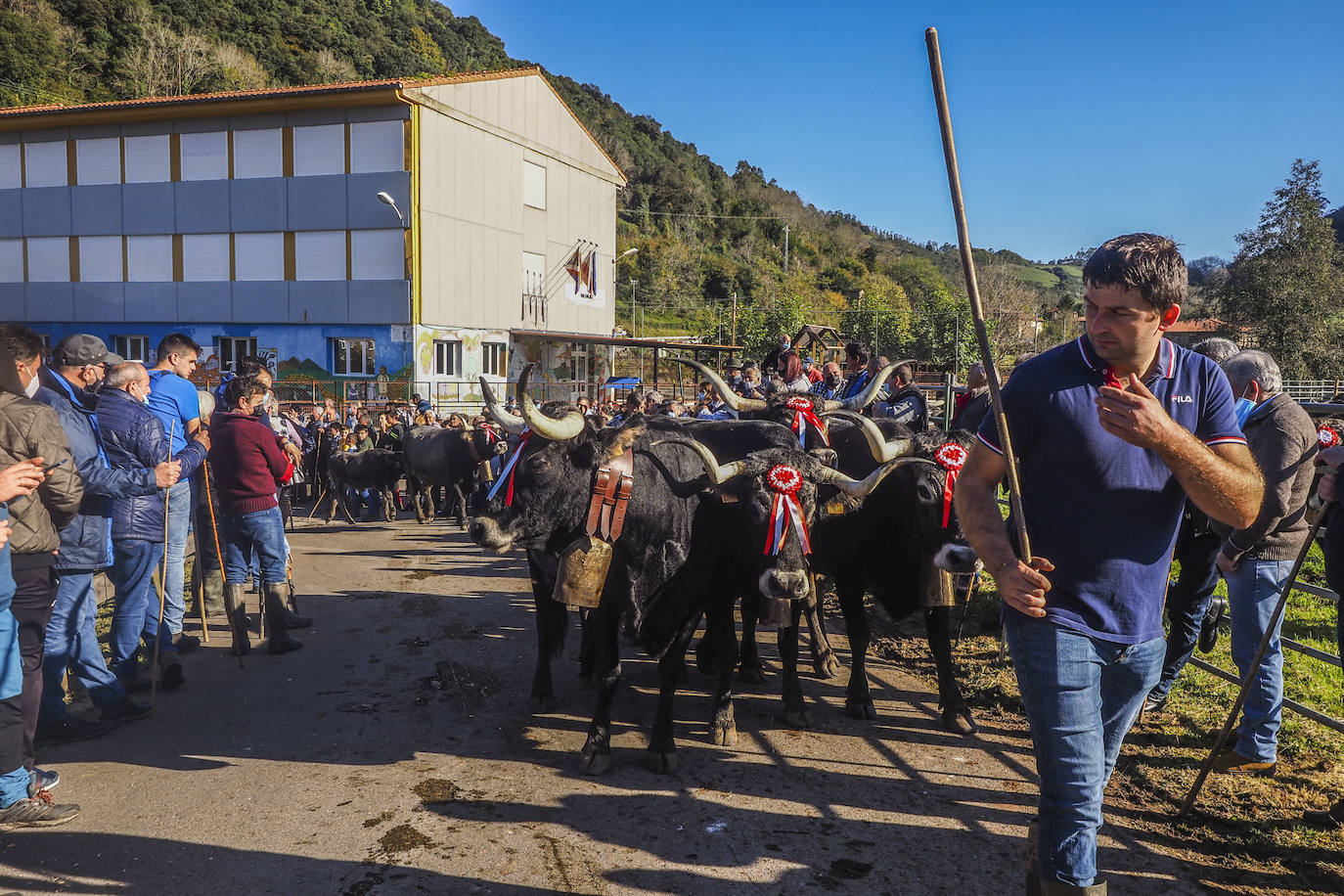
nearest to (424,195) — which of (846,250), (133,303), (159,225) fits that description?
(159,225)

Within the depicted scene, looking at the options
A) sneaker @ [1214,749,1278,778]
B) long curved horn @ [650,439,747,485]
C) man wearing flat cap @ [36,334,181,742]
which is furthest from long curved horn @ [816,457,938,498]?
man wearing flat cap @ [36,334,181,742]

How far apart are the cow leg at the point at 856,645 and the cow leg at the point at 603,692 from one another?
159cm

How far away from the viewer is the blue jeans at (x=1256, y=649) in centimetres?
409

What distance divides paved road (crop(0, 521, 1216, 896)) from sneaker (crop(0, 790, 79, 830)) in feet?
0.20

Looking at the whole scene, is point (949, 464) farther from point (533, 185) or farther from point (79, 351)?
point (533, 185)

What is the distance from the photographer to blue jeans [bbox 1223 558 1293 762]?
13.4ft

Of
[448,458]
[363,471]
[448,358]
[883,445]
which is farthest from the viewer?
[448,358]

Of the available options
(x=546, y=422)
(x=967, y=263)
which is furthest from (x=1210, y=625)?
(x=546, y=422)

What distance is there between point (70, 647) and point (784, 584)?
13.3 ft

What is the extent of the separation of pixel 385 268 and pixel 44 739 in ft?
69.8

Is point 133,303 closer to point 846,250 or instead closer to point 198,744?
point 198,744

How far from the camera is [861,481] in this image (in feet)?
16.5

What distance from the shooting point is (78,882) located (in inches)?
129

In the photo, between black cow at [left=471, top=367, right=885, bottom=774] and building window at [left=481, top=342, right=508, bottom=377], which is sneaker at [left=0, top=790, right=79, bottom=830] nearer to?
black cow at [left=471, top=367, right=885, bottom=774]
